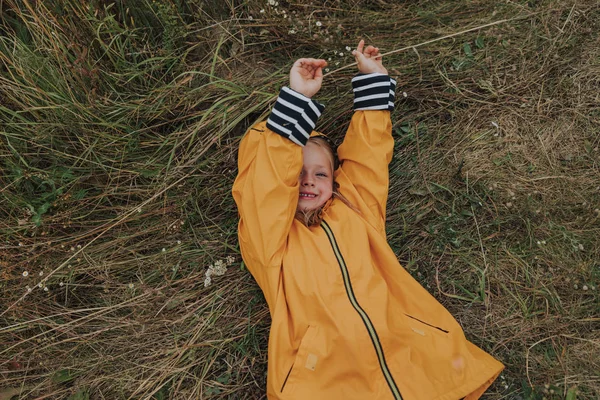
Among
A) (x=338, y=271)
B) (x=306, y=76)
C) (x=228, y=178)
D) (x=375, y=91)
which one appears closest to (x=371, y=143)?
(x=375, y=91)

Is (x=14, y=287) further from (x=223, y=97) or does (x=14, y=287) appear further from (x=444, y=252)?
(x=444, y=252)

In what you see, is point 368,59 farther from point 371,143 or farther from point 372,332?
point 372,332

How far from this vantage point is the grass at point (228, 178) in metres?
2.61

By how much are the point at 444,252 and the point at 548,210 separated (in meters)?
0.71

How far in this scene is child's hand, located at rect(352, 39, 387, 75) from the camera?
2.54 meters

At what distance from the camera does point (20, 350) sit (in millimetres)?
2629

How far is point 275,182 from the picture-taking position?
2.25 metres

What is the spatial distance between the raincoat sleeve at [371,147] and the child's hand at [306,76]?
25 centimetres

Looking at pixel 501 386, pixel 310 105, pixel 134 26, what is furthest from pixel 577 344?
pixel 134 26

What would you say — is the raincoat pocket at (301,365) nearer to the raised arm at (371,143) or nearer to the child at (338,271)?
the child at (338,271)

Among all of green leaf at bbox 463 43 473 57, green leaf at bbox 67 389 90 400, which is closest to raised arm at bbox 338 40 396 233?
green leaf at bbox 463 43 473 57

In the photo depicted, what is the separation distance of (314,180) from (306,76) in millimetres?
601

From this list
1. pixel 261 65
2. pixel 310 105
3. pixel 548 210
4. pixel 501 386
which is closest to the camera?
pixel 310 105

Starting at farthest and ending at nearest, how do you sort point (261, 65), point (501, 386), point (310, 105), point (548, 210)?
point (261, 65)
point (548, 210)
point (501, 386)
point (310, 105)
